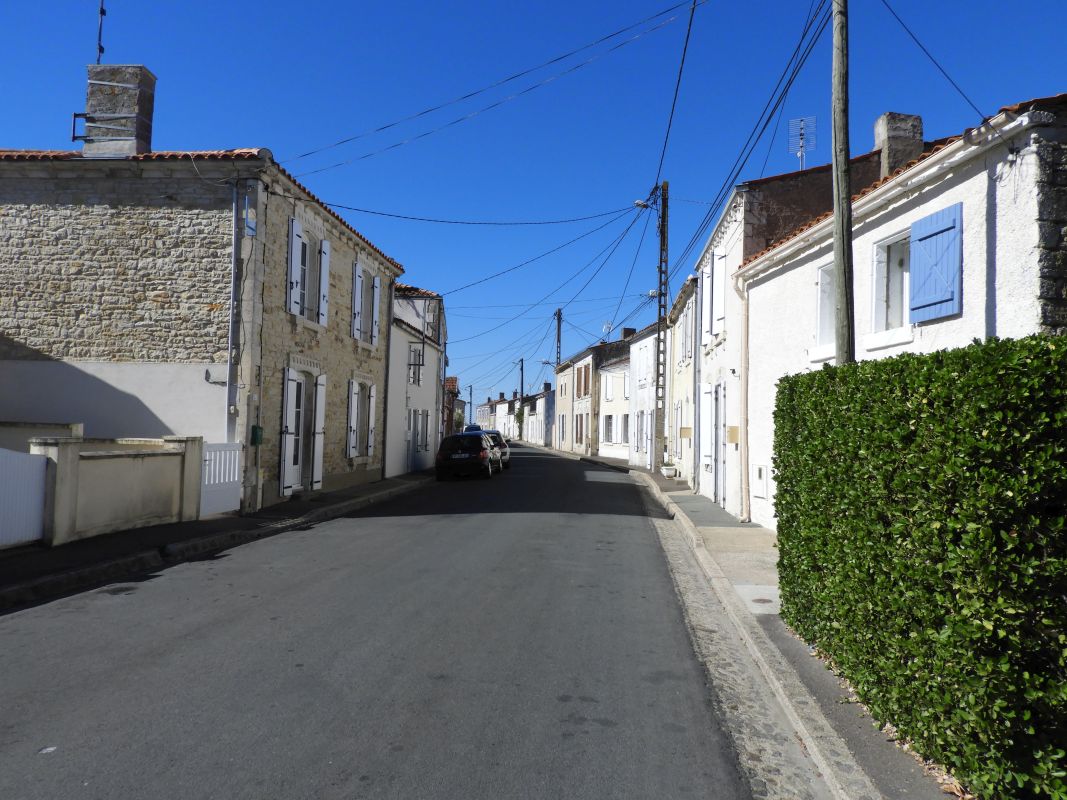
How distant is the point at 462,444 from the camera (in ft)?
77.0

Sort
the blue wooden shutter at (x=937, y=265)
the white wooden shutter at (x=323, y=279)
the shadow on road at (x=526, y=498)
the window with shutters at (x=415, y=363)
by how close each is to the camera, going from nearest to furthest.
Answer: the blue wooden shutter at (x=937, y=265) → the shadow on road at (x=526, y=498) → the white wooden shutter at (x=323, y=279) → the window with shutters at (x=415, y=363)

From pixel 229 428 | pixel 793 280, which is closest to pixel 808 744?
pixel 793 280

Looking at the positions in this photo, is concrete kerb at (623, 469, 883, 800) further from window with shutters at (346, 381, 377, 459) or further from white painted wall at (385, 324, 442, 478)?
white painted wall at (385, 324, 442, 478)

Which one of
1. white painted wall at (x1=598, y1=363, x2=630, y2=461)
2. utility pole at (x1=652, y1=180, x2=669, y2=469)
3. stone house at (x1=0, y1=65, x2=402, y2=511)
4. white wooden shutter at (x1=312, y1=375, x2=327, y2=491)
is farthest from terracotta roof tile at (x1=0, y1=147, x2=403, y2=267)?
white painted wall at (x1=598, y1=363, x2=630, y2=461)

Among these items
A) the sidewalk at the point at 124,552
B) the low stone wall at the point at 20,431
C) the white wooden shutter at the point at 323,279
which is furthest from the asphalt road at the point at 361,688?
the white wooden shutter at the point at 323,279

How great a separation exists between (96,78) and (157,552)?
31.4ft

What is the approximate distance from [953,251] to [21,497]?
10046 mm

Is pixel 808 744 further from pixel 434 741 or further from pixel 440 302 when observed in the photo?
pixel 440 302

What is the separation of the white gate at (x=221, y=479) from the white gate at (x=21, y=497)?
294 centimetres

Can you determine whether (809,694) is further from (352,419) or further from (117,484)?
(352,419)

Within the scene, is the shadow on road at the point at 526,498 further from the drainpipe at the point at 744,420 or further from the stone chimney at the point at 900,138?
the stone chimney at the point at 900,138

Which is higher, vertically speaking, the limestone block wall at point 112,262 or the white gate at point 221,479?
the limestone block wall at point 112,262

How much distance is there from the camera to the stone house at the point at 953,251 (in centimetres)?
607

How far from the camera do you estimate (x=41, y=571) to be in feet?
24.0
